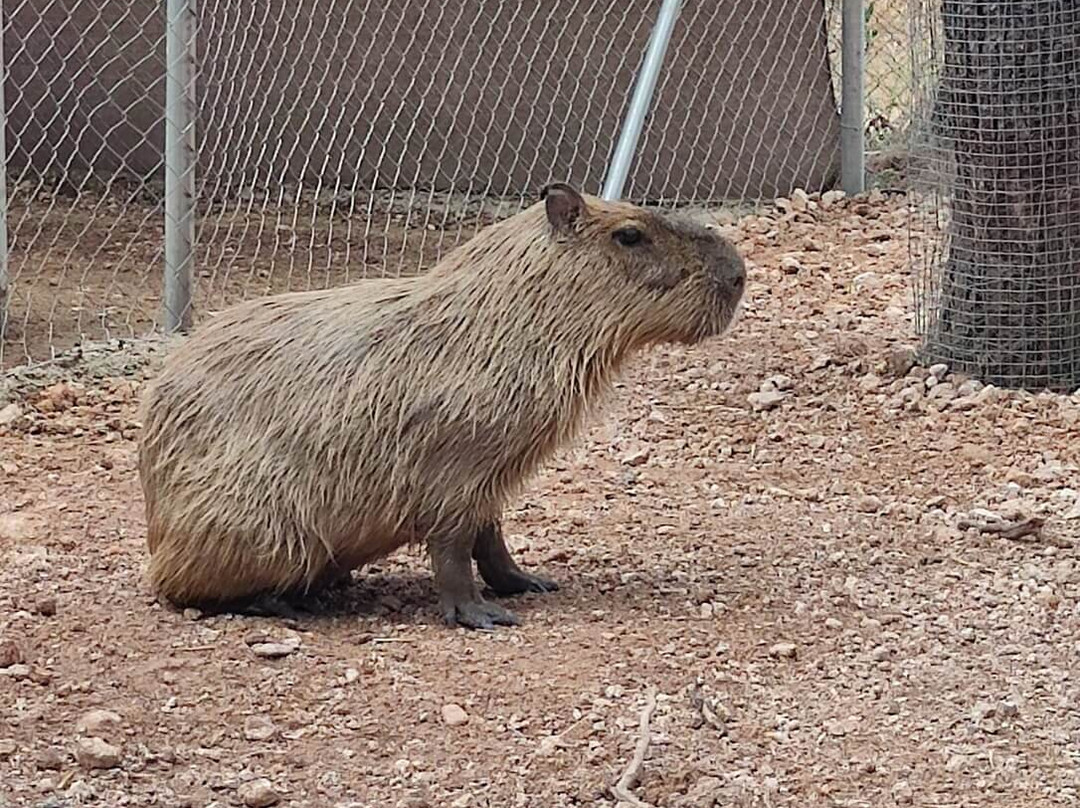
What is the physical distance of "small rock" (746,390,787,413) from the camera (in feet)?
19.5

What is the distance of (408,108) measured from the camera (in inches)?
340

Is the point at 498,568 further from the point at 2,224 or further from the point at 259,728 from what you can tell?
the point at 2,224

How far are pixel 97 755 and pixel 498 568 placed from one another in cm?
130

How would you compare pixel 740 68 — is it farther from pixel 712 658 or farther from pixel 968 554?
pixel 712 658

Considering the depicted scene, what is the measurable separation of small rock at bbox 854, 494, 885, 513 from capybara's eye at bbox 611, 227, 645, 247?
1167 millimetres

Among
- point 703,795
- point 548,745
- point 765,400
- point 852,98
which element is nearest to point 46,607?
point 548,745

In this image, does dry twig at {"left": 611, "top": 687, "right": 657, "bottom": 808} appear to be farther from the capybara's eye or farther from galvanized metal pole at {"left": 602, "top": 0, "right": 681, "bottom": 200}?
galvanized metal pole at {"left": 602, "top": 0, "right": 681, "bottom": 200}

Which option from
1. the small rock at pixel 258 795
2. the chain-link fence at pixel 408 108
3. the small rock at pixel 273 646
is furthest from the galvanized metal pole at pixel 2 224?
the small rock at pixel 258 795

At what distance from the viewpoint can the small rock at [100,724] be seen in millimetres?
3484

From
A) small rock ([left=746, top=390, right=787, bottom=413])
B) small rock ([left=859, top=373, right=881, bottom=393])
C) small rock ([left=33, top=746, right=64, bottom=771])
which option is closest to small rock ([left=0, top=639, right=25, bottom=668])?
small rock ([left=33, top=746, right=64, bottom=771])

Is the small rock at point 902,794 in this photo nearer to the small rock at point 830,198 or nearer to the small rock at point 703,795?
the small rock at point 703,795

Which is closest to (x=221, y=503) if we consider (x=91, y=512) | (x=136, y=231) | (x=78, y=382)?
(x=91, y=512)

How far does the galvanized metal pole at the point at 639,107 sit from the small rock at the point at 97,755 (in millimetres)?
2958

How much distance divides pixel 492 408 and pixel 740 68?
4699 millimetres
